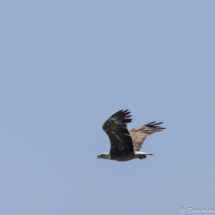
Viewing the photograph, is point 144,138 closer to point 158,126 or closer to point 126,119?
point 158,126

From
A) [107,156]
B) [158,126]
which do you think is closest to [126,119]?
[107,156]

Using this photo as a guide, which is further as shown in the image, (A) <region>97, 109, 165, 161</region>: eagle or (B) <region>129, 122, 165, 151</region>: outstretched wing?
(B) <region>129, 122, 165, 151</region>: outstretched wing

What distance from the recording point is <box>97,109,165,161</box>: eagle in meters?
18.6

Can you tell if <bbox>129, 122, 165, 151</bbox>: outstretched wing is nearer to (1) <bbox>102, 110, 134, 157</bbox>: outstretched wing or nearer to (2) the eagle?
(2) the eagle

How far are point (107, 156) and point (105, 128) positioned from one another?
2036mm

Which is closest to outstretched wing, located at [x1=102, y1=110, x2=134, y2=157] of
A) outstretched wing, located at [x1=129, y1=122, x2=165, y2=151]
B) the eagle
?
the eagle

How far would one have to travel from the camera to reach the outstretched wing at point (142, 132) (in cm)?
2198

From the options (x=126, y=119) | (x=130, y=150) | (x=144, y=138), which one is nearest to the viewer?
(x=126, y=119)

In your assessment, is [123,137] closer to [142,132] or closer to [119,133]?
[119,133]

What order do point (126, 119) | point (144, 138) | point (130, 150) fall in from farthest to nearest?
1. point (144, 138)
2. point (130, 150)
3. point (126, 119)

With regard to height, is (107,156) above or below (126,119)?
below

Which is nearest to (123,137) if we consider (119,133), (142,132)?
(119,133)

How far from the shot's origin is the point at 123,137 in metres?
19.4

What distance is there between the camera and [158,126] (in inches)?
878
